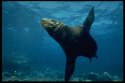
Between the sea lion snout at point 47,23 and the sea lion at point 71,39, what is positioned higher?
the sea lion snout at point 47,23

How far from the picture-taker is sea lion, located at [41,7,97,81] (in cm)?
596

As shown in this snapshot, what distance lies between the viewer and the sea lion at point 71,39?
5.96 meters

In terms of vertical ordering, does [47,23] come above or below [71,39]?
above

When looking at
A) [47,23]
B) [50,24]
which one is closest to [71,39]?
[50,24]

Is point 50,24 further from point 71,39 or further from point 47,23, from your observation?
point 71,39

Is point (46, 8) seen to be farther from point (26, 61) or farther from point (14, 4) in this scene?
point (26, 61)

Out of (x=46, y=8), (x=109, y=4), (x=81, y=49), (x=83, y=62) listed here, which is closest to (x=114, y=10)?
(x=109, y=4)

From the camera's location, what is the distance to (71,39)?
21.2 feet

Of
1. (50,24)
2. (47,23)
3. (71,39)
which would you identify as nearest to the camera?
(47,23)

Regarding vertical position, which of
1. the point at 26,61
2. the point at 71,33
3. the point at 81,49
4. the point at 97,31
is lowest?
the point at 26,61

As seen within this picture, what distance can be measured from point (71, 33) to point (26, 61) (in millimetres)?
21792

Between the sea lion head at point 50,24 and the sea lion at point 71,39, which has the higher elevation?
the sea lion head at point 50,24

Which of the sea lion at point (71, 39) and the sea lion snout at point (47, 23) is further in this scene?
the sea lion at point (71, 39)

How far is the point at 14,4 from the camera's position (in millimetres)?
26188
